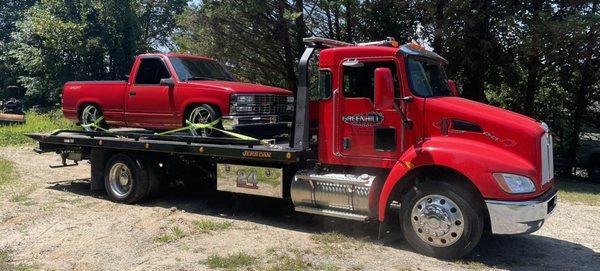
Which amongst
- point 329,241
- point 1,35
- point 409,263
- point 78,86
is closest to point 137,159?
point 78,86

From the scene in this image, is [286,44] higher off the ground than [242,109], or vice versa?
[286,44]

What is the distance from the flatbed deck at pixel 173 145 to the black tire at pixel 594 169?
10.8 meters

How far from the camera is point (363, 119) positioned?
6.81 m

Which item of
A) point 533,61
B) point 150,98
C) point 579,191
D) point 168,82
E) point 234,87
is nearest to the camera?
point 234,87

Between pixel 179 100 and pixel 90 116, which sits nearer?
pixel 179 100

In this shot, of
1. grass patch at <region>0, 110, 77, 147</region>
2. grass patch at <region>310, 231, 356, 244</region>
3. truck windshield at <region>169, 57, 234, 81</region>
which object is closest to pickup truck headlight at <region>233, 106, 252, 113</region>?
truck windshield at <region>169, 57, 234, 81</region>

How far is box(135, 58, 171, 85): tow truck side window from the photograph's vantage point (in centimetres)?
895

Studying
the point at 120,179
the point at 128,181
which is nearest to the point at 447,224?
the point at 128,181

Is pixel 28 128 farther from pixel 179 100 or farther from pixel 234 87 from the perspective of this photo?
pixel 234 87

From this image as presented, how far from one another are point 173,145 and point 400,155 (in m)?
3.52

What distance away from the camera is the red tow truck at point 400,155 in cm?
589

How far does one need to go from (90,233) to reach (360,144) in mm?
3690

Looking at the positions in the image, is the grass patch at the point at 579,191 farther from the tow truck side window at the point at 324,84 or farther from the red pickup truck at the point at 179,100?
the tow truck side window at the point at 324,84

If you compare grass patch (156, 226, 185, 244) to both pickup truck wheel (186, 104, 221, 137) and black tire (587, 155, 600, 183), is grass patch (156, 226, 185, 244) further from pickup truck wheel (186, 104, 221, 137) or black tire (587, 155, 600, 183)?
black tire (587, 155, 600, 183)
